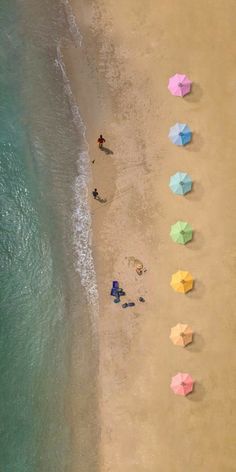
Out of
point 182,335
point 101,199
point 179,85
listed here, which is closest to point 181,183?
point 101,199

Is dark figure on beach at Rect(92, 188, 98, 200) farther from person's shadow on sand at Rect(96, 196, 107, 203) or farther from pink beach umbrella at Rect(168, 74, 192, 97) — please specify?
pink beach umbrella at Rect(168, 74, 192, 97)

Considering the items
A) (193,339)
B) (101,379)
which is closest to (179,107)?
(193,339)

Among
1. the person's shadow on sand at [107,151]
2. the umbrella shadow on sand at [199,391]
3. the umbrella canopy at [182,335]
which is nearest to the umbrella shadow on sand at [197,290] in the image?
the umbrella canopy at [182,335]

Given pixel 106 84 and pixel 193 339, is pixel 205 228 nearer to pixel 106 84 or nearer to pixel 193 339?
pixel 193 339

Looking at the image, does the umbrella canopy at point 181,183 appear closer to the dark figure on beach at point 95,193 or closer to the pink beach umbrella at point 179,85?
the dark figure on beach at point 95,193

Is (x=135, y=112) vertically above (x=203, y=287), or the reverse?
(x=135, y=112)

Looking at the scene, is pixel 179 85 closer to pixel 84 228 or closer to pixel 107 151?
pixel 107 151
